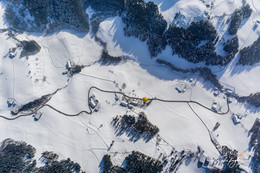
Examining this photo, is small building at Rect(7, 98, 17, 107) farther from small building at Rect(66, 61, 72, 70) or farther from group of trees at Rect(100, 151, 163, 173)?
group of trees at Rect(100, 151, 163, 173)

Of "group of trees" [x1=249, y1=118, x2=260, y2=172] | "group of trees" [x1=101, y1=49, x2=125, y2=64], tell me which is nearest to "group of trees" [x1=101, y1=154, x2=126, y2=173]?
"group of trees" [x1=101, y1=49, x2=125, y2=64]

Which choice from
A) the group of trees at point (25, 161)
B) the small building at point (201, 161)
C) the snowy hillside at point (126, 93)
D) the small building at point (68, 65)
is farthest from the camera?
Answer: the small building at point (68, 65)

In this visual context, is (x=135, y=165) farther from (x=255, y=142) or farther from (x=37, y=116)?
(x=255, y=142)

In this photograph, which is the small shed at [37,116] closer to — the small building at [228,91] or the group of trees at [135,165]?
the group of trees at [135,165]

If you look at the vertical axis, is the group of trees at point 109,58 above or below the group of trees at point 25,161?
above

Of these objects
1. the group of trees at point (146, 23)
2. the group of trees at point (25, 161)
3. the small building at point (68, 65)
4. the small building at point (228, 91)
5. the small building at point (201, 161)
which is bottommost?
the group of trees at point (25, 161)

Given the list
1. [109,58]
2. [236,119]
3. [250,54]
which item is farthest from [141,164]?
[250,54]

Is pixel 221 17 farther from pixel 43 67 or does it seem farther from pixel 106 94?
pixel 43 67

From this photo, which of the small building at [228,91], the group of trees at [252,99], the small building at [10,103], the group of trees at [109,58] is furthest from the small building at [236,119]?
the small building at [10,103]
